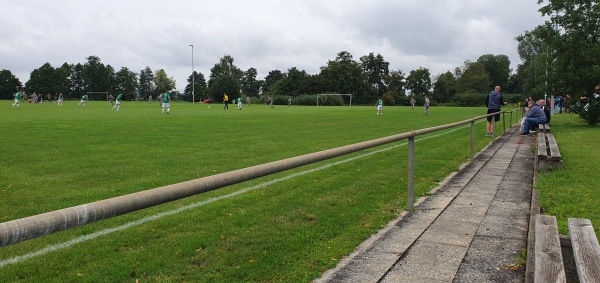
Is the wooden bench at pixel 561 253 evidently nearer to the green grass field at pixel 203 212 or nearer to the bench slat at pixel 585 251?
Result: the bench slat at pixel 585 251

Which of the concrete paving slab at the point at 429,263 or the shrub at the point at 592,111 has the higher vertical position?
the shrub at the point at 592,111

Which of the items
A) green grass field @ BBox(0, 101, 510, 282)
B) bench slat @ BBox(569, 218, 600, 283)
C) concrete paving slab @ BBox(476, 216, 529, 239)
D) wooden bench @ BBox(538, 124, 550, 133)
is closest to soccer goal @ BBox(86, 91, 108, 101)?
green grass field @ BBox(0, 101, 510, 282)

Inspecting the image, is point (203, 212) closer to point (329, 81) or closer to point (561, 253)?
point (561, 253)

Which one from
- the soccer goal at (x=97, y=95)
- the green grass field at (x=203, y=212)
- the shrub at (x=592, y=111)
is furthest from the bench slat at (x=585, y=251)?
the soccer goal at (x=97, y=95)

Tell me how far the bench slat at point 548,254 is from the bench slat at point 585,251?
12cm

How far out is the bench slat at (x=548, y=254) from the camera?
2.93m

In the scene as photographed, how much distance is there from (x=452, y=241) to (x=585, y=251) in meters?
1.43

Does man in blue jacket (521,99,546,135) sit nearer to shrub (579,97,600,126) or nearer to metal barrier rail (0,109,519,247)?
shrub (579,97,600,126)

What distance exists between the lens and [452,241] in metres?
4.48

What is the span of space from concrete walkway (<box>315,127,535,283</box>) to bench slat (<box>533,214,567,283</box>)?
306 mm

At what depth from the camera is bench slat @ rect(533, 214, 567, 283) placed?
115 inches

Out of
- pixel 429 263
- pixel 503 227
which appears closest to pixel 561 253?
pixel 429 263

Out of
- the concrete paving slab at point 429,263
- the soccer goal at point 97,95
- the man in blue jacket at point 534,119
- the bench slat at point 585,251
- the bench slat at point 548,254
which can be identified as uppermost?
the soccer goal at point 97,95

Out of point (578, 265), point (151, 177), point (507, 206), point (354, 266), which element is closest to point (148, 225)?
point (354, 266)
